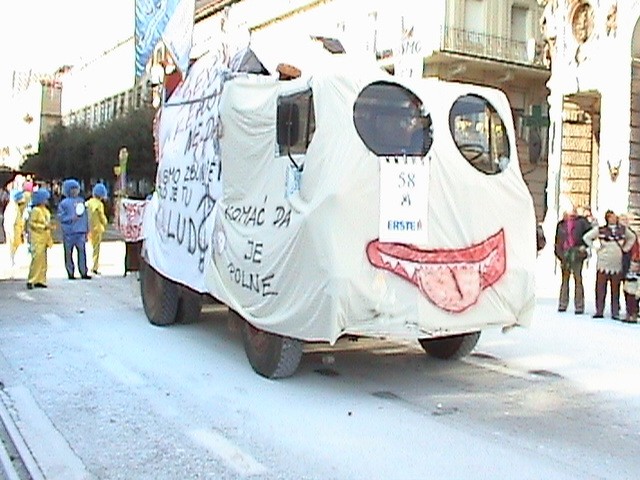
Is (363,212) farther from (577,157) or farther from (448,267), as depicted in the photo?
(577,157)

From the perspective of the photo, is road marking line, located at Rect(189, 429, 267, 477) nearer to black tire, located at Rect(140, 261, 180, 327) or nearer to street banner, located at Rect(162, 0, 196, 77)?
black tire, located at Rect(140, 261, 180, 327)

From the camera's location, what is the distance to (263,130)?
25.3 ft

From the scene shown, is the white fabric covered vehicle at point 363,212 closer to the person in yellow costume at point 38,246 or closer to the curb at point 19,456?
the curb at point 19,456

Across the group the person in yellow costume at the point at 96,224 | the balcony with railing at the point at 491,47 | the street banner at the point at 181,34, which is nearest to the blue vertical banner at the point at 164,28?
the street banner at the point at 181,34

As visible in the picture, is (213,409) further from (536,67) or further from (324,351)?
(536,67)

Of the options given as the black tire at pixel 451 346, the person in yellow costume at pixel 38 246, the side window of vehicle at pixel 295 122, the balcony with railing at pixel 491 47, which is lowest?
the black tire at pixel 451 346

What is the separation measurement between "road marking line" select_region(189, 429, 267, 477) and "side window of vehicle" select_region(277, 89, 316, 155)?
2489 millimetres

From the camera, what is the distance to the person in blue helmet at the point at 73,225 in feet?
51.5

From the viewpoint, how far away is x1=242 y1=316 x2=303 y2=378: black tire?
24.5ft

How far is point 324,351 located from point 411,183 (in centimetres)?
263

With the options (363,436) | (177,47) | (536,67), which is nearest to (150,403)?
(363,436)

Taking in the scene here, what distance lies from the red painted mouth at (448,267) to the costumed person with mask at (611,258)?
544 cm

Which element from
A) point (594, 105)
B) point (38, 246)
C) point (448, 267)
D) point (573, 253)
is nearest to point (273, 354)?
point (448, 267)

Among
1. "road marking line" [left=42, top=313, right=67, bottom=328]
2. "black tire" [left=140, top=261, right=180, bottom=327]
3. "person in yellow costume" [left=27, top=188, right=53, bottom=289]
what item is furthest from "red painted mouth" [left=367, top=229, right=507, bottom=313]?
"person in yellow costume" [left=27, top=188, right=53, bottom=289]
